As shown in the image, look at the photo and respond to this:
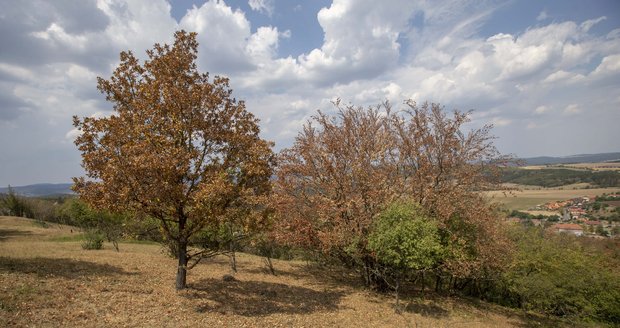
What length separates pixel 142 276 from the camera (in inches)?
625

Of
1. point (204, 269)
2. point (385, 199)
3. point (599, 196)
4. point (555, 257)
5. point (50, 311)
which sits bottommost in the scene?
point (599, 196)

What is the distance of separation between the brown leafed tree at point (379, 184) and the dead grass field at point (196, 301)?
2720mm

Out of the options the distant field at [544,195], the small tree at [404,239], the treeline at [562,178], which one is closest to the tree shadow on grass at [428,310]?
the small tree at [404,239]

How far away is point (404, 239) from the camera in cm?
1691

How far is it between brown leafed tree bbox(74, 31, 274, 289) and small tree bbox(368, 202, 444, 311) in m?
7.04

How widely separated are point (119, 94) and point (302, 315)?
11.4 metres

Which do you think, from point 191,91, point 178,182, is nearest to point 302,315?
point 178,182

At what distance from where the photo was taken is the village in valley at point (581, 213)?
80.5m

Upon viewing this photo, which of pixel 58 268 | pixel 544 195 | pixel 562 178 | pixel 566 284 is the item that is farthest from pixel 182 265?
pixel 562 178

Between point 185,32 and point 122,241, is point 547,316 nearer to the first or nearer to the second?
point 185,32

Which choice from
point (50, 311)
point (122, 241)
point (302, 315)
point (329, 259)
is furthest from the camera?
point (122, 241)

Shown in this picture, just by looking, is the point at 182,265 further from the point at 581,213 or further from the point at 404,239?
the point at 581,213

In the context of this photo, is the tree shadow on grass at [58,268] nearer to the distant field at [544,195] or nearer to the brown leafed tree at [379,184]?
the brown leafed tree at [379,184]

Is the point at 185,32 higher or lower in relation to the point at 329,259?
higher
